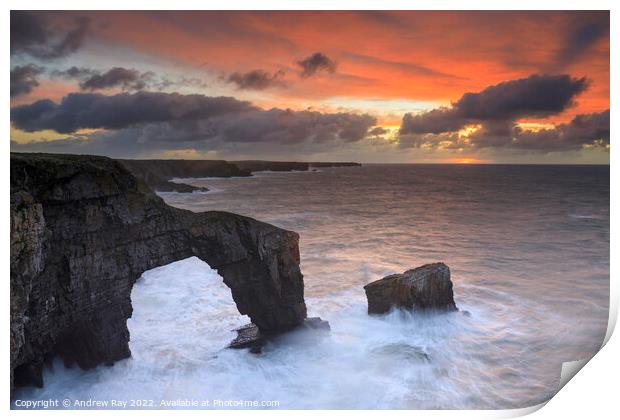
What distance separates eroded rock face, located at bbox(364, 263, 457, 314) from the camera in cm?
1139

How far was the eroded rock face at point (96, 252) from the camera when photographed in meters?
7.03

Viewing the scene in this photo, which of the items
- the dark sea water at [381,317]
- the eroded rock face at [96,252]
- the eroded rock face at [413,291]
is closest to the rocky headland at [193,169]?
the dark sea water at [381,317]

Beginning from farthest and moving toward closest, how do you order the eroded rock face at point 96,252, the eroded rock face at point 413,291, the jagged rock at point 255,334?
1. the eroded rock face at point 413,291
2. the jagged rock at point 255,334
3. the eroded rock face at point 96,252

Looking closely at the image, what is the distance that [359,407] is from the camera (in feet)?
25.7

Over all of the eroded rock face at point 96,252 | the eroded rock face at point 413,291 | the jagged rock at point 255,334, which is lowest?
the jagged rock at point 255,334

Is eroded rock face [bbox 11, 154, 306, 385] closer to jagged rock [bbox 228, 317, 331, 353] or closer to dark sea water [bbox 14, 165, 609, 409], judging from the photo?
jagged rock [bbox 228, 317, 331, 353]

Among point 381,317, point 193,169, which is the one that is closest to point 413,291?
point 381,317

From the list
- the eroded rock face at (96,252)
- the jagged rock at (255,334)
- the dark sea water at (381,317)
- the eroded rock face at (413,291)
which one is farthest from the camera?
the eroded rock face at (413,291)

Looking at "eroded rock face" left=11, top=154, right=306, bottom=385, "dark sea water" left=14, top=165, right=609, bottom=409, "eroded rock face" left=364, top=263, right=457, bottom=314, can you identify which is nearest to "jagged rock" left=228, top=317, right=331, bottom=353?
"dark sea water" left=14, top=165, right=609, bottom=409

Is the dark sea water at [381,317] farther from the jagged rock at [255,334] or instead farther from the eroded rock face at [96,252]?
the eroded rock face at [96,252]

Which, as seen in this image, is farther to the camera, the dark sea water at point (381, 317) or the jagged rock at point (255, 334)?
the jagged rock at point (255, 334)

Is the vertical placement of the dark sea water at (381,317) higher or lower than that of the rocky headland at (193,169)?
lower

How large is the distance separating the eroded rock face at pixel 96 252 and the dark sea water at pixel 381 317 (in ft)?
2.82

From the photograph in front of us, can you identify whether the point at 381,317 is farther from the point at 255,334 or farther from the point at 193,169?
the point at 193,169
